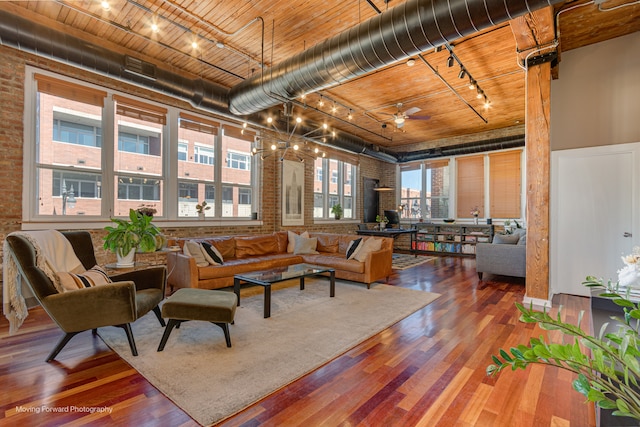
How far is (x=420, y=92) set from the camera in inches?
232

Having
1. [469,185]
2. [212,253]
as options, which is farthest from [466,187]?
[212,253]

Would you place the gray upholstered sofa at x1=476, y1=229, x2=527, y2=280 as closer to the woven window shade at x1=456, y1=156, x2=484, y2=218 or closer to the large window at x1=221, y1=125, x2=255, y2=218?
the woven window shade at x1=456, y1=156, x2=484, y2=218

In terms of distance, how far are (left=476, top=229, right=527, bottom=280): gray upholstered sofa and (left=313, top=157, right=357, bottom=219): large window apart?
4.34 m

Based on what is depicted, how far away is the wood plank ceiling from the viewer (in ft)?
12.0

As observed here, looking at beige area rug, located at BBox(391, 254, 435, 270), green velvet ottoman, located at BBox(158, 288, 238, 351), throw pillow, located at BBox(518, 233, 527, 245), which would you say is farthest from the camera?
beige area rug, located at BBox(391, 254, 435, 270)

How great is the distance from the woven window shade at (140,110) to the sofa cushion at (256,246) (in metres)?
2.49

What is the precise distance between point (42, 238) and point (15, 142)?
200 cm

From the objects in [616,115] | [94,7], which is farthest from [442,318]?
[94,7]

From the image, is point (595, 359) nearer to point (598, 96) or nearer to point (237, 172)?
point (598, 96)

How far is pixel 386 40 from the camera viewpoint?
118 inches

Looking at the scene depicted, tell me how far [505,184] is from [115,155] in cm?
898

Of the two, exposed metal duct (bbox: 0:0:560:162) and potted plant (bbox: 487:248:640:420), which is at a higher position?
exposed metal duct (bbox: 0:0:560:162)

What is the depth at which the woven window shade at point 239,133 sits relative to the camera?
20.7 ft

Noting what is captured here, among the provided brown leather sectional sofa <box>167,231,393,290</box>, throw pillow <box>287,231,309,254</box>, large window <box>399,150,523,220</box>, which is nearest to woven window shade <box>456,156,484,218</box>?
large window <box>399,150,523,220</box>
